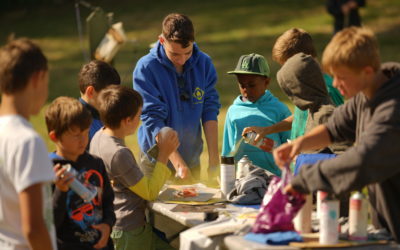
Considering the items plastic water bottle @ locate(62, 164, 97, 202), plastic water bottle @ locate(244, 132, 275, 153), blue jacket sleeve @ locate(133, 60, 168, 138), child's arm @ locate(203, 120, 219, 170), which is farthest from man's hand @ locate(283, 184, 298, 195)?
child's arm @ locate(203, 120, 219, 170)

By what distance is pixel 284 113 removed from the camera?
562 cm

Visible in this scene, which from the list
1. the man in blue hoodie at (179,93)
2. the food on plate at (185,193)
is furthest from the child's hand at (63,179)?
the man in blue hoodie at (179,93)

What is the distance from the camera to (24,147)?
10.5 ft

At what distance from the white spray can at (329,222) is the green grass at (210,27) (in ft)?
30.0

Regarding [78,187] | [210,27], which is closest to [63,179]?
[78,187]

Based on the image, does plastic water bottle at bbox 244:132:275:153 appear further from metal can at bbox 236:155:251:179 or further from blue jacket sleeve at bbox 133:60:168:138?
blue jacket sleeve at bbox 133:60:168:138

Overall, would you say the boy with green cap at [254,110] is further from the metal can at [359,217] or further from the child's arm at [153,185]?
the metal can at [359,217]

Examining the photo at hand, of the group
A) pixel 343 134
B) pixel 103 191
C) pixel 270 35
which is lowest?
pixel 270 35

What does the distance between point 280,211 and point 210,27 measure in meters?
15.0

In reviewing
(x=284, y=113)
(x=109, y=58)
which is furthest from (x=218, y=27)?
(x=284, y=113)

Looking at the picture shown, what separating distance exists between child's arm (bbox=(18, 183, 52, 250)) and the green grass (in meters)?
9.52

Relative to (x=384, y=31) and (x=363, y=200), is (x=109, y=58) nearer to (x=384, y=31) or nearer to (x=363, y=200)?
(x=363, y=200)

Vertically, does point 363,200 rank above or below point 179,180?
above

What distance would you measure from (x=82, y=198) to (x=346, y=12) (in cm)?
1064
